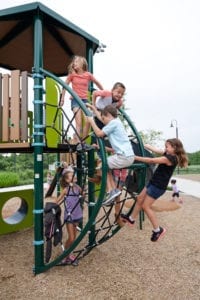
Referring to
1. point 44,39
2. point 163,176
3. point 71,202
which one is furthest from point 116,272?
point 44,39

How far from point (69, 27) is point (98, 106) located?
55.4 inches

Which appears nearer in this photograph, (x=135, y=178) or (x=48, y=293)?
(x=48, y=293)

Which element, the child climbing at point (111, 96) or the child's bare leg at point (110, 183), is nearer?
the child's bare leg at point (110, 183)

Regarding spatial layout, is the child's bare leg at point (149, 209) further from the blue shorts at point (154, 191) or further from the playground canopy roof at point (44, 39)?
the playground canopy roof at point (44, 39)

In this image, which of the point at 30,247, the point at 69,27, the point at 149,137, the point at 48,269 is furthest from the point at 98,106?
the point at 149,137

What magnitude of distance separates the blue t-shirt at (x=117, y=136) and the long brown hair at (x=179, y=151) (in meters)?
0.50

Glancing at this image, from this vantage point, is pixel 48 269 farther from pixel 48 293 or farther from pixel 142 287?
pixel 142 287

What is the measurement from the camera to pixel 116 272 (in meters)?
4.74

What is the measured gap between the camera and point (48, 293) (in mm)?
3990

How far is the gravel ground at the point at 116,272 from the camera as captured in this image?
13.4ft

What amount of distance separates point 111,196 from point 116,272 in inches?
56.4

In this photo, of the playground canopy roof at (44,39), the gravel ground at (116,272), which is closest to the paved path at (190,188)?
the gravel ground at (116,272)

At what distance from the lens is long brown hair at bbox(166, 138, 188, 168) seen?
149 inches

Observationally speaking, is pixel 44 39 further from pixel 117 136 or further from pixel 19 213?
pixel 19 213
